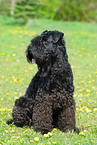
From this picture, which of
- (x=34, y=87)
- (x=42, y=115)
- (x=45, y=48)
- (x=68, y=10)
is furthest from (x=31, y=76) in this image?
(x=68, y=10)

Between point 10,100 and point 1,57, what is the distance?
19.4 ft

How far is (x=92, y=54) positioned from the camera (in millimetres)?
12344

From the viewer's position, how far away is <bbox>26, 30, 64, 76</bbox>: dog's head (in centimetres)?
308

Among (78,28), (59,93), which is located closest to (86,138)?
(59,93)

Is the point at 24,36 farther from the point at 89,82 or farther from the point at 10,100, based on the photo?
the point at 10,100

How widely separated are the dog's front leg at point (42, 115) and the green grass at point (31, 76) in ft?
0.42

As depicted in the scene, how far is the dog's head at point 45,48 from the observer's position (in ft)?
10.1

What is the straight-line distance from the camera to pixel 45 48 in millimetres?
3102

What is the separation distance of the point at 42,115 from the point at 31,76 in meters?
4.21

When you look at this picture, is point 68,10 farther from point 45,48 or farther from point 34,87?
point 45,48

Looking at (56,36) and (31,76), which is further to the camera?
(31,76)

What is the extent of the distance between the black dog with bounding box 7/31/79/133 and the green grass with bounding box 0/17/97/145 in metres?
0.19

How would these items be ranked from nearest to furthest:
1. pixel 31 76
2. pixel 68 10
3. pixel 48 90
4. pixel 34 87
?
1. pixel 48 90
2. pixel 34 87
3. pixel 31 76
4. pixel 68 10

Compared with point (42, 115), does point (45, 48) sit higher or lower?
higher
